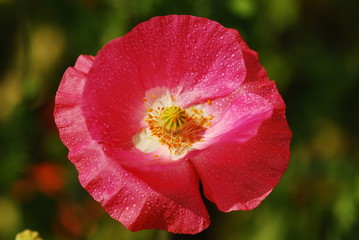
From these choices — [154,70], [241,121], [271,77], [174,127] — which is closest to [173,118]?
[174,127]

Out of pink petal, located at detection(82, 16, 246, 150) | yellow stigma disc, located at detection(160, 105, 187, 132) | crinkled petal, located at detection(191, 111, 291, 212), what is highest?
pink petal, located at detection(82, 16, 246, 150)

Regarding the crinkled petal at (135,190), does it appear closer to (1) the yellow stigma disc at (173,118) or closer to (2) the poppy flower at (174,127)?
(2) the poppy flower at (174,127)

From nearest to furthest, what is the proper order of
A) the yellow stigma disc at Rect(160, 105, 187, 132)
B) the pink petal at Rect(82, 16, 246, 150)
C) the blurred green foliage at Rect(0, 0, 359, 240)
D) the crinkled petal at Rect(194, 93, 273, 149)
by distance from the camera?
the crinkled petal at Rect(194, 93, 273, 149) < the pink petal at Rect(82, 16, 246, 150) < the yellow stigma disc at Rect(160, 105, 187, 132) < the blurred green foliage at Rect(0, 0, 359, 240)

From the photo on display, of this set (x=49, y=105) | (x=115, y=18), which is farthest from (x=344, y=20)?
(x=49, y=105)

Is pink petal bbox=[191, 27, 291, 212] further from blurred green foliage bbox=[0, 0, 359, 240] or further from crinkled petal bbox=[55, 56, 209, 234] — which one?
blurred green foliage bbox=[0, 0, 359, 240]

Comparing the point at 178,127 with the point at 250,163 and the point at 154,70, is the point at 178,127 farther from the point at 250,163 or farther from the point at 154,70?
the point at 250,163

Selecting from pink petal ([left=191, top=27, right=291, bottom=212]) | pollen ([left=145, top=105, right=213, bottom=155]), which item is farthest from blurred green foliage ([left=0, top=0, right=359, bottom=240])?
pink petal ([left=191, top=27, right=291, bottom=212])
